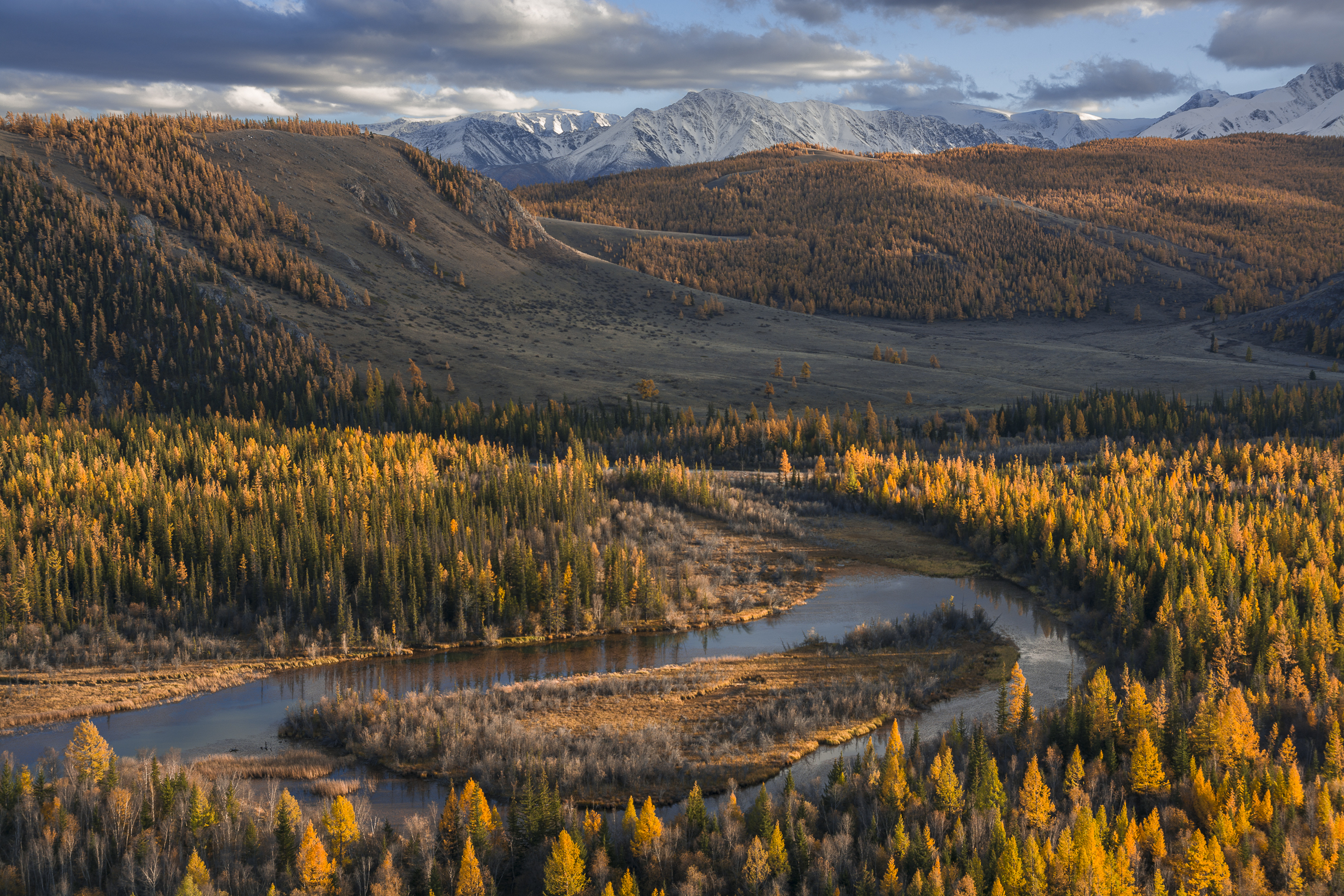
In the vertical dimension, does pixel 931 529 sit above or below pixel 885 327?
below

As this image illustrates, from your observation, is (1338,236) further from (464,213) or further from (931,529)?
(931,529)

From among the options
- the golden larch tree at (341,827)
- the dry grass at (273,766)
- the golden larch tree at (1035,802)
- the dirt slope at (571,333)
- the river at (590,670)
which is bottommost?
the river at (590,670)

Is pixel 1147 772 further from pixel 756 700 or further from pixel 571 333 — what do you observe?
pixel 571 333

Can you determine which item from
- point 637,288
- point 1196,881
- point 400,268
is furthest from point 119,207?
point 1196,881

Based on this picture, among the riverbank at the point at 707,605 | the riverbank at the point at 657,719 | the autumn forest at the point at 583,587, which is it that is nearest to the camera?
the autumn forest at the point at 583,587

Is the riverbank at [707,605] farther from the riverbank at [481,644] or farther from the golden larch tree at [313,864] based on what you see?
the golden larch tree at [313,864]

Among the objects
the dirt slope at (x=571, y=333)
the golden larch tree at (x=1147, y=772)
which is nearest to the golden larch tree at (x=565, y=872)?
the golden larch tree at (x=1147, y=772)

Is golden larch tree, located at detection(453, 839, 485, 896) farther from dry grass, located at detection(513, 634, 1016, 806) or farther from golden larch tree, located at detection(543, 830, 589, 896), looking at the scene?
dry grass, located at detection(513, 634, 1016, 806)
